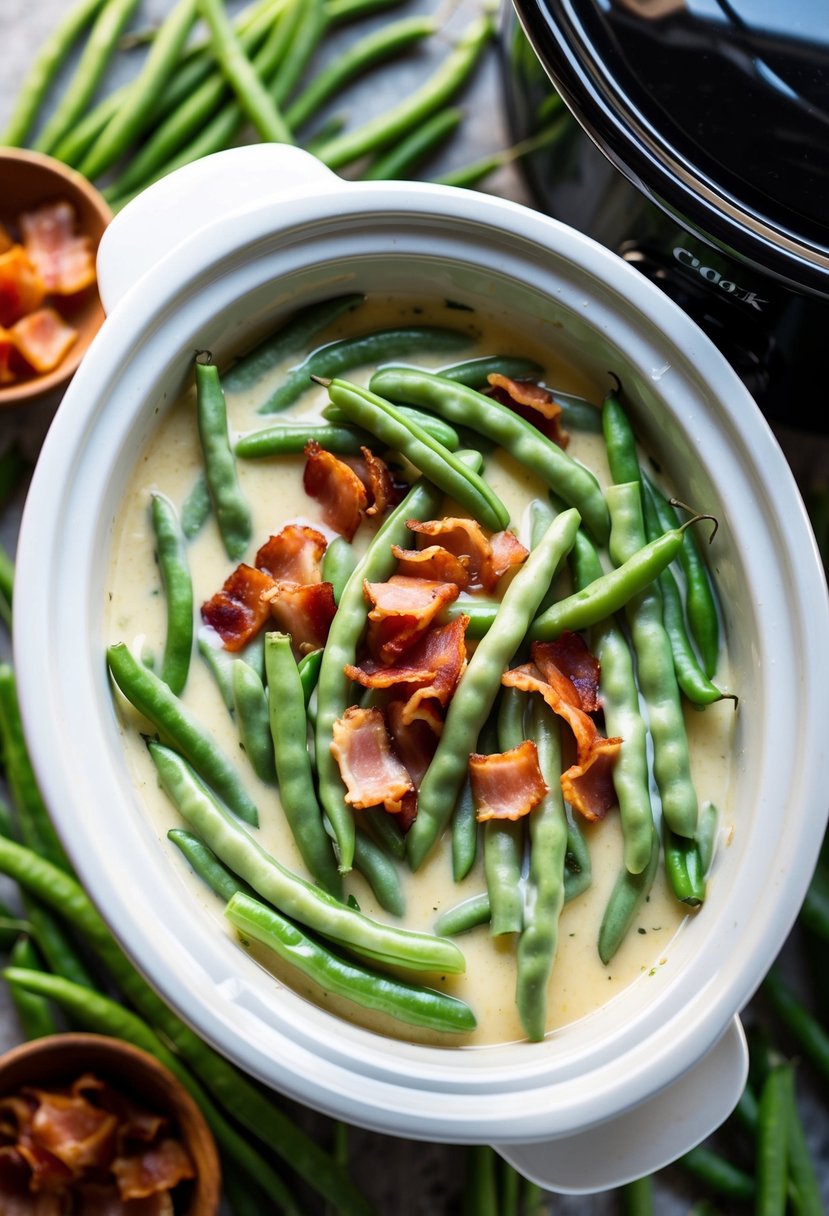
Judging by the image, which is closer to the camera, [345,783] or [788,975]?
[345,783]

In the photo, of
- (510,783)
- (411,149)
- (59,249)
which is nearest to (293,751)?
(510,783)

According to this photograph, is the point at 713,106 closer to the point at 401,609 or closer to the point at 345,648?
the point at 401,609

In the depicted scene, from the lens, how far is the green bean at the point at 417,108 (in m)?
2.41

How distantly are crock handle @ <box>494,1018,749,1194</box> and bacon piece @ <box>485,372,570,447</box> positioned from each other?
98 cm

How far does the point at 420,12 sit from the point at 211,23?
1.66ft

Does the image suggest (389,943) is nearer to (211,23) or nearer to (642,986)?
(642,986)

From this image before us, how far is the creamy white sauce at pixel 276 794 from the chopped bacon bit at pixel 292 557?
1.7 inches

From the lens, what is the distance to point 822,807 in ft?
5.66

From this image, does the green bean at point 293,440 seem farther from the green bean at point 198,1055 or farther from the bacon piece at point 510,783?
the green bean at point 198,1055

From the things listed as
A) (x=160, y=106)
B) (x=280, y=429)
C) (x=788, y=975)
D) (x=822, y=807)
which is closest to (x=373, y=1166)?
(x=788, y=975)

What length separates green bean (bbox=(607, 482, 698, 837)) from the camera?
180 cm

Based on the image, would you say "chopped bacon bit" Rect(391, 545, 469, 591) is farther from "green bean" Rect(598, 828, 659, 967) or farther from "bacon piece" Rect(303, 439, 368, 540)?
"green bean" Rect(598, 828, 659, 967)

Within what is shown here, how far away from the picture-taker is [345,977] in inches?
67.5

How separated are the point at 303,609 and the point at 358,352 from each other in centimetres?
46
